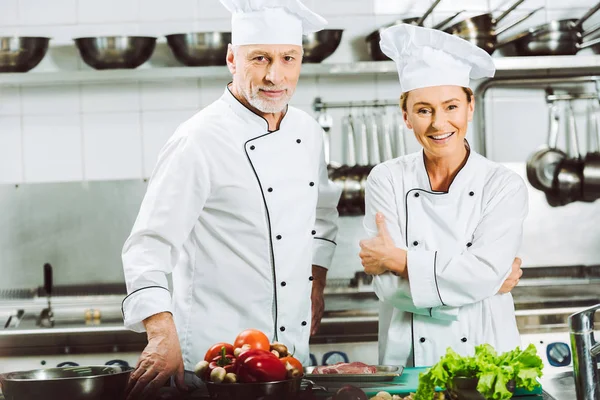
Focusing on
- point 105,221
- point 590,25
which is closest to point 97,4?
point 105,221

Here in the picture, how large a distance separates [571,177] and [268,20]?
2.23 m

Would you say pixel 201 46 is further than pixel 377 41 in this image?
No

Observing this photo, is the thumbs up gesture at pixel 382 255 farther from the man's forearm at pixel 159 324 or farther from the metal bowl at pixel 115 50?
the metal bowl at pixel 115 50

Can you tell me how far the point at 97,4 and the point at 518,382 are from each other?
10.3 feet

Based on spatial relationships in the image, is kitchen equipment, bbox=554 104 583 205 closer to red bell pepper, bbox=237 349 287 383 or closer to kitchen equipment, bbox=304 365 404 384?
kitchen equipment, bbox=304 365 404 384

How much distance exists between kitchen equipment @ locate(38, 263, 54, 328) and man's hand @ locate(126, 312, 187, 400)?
1.70 m

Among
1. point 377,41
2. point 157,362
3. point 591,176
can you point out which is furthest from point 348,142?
point 157,362

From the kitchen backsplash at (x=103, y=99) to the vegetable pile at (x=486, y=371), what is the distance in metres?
2.51

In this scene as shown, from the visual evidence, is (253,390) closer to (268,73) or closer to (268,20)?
(268,73)

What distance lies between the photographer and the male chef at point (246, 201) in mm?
2387

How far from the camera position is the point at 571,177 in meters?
4.09

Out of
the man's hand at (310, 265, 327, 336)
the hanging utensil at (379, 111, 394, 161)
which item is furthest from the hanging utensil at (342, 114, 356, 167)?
the man's hand at (310, 265, 327, 336)

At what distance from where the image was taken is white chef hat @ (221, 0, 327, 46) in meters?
2.39

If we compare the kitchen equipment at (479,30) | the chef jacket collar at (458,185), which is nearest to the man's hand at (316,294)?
the chef jacket collar at (458,185)
